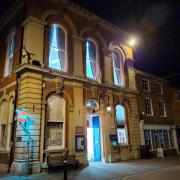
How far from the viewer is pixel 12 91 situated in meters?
13.3

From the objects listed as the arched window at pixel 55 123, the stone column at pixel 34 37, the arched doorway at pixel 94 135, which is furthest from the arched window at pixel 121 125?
the stone column at pixel 34 37

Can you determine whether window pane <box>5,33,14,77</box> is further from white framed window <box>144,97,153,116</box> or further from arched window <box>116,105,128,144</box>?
white framed window <box>144,97,153,116</box>

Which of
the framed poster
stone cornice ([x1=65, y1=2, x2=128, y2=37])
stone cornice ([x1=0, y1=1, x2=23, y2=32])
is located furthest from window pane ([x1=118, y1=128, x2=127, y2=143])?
stone cornice ([x1=0, y1=1, x2=23, y2=32])

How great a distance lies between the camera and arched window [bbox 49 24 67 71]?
1423 centimetres

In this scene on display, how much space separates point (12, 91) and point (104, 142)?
796cm

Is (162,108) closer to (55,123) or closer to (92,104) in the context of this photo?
(92,104)

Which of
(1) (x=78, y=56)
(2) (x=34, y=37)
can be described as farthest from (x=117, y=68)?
(2) (x=34, y=37)

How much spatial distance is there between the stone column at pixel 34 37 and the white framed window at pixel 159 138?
13253mm

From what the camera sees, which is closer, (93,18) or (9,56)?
(9,56)

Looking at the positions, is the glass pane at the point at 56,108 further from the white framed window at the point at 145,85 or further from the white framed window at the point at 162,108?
the white framed window at the point at 162,108

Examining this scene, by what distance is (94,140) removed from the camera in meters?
15.9

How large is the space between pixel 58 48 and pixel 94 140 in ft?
26.3

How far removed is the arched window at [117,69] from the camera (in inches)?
726

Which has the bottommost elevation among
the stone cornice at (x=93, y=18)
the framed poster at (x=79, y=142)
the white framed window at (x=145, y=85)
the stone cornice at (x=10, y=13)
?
the framed poster at (x=79, y=142)
